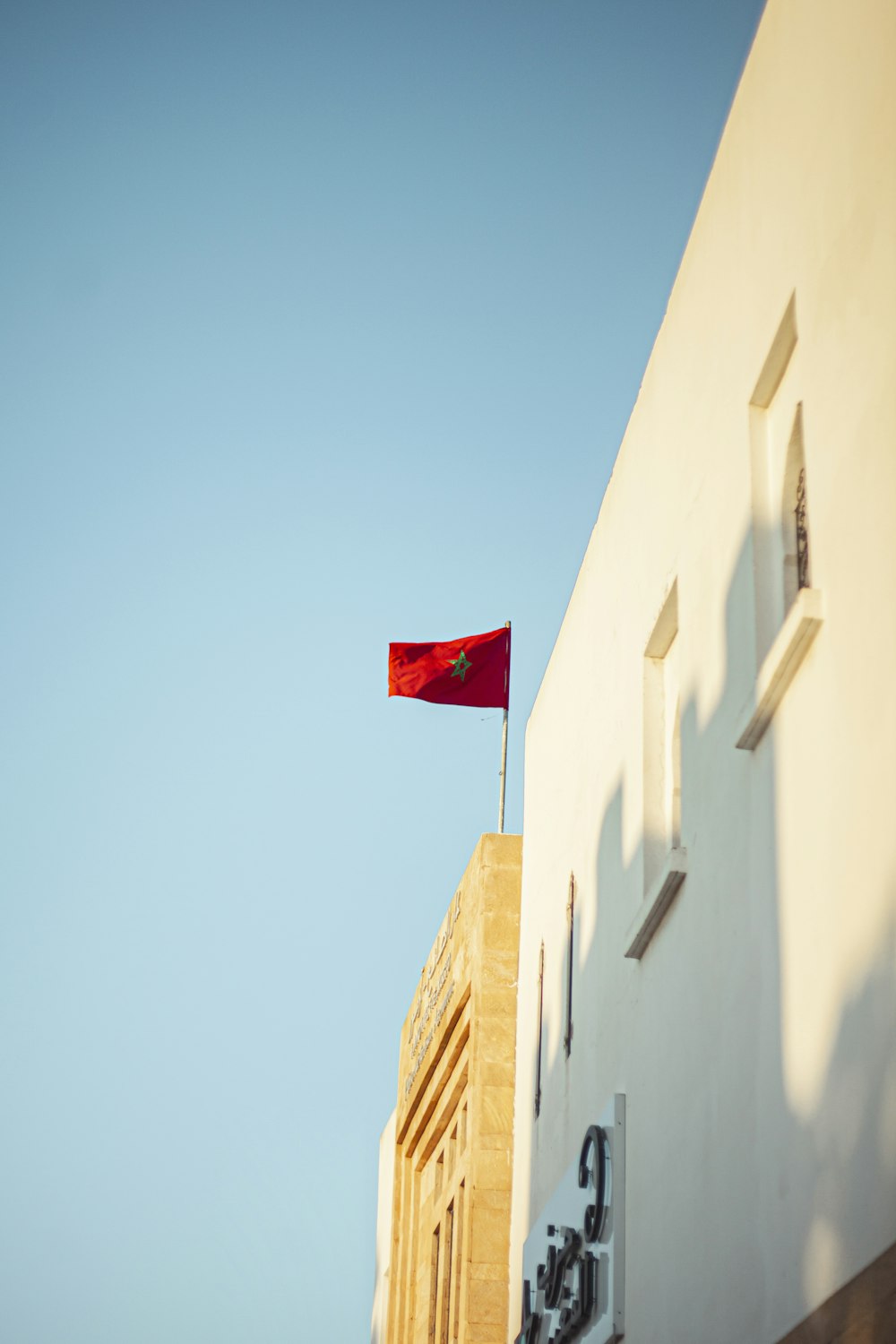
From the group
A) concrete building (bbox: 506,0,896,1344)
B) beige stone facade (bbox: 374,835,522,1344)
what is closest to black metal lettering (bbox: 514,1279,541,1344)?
concrete building (bbox: 506,0,896,1344)

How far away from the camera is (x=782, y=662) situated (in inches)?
347

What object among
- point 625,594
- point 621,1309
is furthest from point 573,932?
point 621,1309

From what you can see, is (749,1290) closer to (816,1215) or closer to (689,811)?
(816,1215)

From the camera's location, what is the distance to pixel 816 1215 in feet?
25.5

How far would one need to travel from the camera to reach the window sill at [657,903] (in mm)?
10820

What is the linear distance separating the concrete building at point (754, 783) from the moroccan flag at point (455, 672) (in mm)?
8118

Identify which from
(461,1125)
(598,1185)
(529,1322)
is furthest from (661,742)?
(461,1125)

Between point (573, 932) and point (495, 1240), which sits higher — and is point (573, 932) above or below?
above

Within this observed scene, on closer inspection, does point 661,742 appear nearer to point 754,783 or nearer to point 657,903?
point 657,903

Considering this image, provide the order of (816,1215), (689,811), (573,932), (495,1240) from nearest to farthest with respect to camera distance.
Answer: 1. (816,1215)
2. (689,811)
3. (573,932)
4. (495,1240)

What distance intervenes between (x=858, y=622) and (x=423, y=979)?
14831 mm

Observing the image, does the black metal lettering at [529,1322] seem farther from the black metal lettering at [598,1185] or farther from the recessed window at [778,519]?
the recessed window at [778,519]

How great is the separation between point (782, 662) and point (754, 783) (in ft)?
3.07

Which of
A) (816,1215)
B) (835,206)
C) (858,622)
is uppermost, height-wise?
(835,206)
